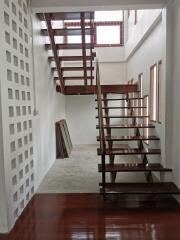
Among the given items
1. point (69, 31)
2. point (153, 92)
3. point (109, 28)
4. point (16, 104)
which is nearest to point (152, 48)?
point (153, 92)

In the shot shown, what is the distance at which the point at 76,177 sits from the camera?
4.73 m

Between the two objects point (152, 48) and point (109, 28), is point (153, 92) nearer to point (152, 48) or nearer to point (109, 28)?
point (152, 48)

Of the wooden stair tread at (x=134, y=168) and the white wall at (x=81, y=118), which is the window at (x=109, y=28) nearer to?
the white wall at (x=81, y=118)

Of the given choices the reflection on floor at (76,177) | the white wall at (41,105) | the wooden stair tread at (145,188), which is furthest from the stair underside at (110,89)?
the wooden stair tread at (145,188)

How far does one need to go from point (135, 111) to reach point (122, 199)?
3347mm

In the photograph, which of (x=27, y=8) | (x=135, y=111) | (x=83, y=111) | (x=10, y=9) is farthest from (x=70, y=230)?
(x=83, y=111)

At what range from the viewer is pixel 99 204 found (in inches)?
136

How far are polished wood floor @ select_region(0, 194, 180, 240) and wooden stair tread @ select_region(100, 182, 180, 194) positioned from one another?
200 mm

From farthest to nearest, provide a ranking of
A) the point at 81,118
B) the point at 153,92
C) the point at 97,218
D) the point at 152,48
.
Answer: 1. the point at 81,118
2. the point at 153,92
3. the point at 152,48
4. the point at 97,218

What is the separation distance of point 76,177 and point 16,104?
2147 mm

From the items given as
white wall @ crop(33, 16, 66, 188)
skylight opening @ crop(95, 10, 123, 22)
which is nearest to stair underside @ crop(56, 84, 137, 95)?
white wall @ crop(33, 16, 66, 188)

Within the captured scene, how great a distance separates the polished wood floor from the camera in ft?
8.72

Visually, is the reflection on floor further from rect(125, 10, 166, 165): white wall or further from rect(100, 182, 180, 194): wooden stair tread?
rect(125, 10, 166, 165): white wall

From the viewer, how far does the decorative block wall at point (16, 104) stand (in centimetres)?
272
